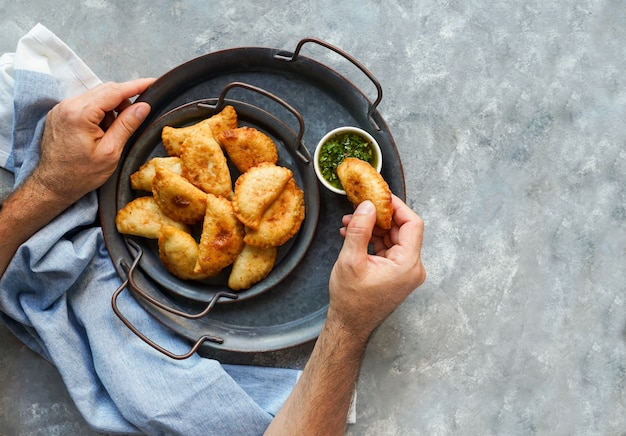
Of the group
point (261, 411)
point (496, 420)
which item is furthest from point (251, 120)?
point (496, 420)

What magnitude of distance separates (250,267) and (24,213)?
0.95m

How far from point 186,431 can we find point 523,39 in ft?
7.65

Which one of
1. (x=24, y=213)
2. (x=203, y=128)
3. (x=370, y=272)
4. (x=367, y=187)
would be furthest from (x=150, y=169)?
(x=370, y=272)

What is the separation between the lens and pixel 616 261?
2689 mm

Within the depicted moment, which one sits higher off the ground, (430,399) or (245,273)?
(245,273)

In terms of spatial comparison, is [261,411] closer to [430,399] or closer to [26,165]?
[430,399]

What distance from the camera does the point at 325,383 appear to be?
2260 mm

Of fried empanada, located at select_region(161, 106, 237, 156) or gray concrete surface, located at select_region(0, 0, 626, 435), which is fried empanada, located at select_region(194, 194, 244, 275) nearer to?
fried empanada, located at select_region(161, 106, 237, 156)

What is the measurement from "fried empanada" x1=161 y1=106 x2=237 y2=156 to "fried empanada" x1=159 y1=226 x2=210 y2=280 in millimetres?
352

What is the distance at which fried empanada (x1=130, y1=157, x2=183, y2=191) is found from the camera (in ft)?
7.72

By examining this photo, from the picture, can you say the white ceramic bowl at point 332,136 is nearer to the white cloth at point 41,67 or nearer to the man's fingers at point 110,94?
the man's fingers at point 110,94

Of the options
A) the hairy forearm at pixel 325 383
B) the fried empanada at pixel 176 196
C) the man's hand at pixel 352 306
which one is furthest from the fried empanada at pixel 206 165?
the hairy forearm at pixel 325 383

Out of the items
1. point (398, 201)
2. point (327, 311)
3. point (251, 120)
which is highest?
point (251, 120)

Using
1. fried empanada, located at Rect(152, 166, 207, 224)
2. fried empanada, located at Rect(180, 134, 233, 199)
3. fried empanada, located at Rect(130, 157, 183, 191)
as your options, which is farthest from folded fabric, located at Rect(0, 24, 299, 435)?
fried empanada, located at Rect(180, 134, 233, 199)
